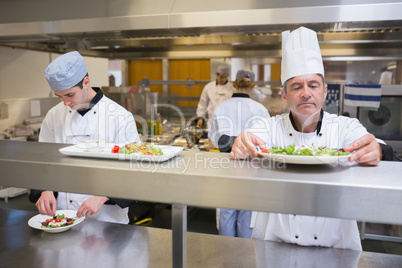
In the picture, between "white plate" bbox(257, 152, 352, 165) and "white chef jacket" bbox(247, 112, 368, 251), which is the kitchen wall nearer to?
"white chef jacket" bbox(247, 112, 368, 251)

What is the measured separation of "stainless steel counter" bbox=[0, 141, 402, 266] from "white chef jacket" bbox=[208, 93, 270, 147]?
2.92 m

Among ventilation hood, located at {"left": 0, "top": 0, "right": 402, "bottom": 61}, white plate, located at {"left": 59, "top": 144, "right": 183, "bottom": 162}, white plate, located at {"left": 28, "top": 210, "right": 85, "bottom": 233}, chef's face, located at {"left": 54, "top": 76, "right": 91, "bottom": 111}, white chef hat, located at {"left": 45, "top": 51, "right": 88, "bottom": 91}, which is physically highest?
ventilation hood, located at {"left": 0, "top": 0, "right": 402, "bottom": 61}

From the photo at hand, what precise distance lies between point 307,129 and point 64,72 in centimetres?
124

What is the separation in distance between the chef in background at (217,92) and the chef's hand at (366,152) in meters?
4.25

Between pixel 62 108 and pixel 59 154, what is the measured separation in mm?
1091

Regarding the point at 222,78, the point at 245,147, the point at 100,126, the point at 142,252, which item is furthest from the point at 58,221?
the point at 222,78

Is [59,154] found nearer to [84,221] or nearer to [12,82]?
[84,221]

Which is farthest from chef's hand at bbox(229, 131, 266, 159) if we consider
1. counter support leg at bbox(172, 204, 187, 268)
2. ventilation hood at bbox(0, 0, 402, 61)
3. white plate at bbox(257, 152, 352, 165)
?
ventilation hood at bbox(0, 0, 402, 61)

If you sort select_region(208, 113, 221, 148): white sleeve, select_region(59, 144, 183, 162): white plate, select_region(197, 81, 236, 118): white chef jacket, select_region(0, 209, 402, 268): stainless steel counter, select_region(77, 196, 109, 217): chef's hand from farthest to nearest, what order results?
select_region(197, 81, 236, 118): white chef jacket
select_region(208, 113, 221, 148): white sleeve
select_region(77, 196, 109, 217): chef's hand
select_region(0, 209, 402, 268): stainless steel counter
select_region(59, 144, 183, 162): white plate

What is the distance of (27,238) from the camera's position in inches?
61.6

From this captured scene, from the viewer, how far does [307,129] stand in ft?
5.48

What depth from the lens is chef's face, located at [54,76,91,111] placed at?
1.94 meters

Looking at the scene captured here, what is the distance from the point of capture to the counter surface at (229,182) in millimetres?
856

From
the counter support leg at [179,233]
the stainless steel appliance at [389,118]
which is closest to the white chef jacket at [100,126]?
the counter support leg at [179,233]
